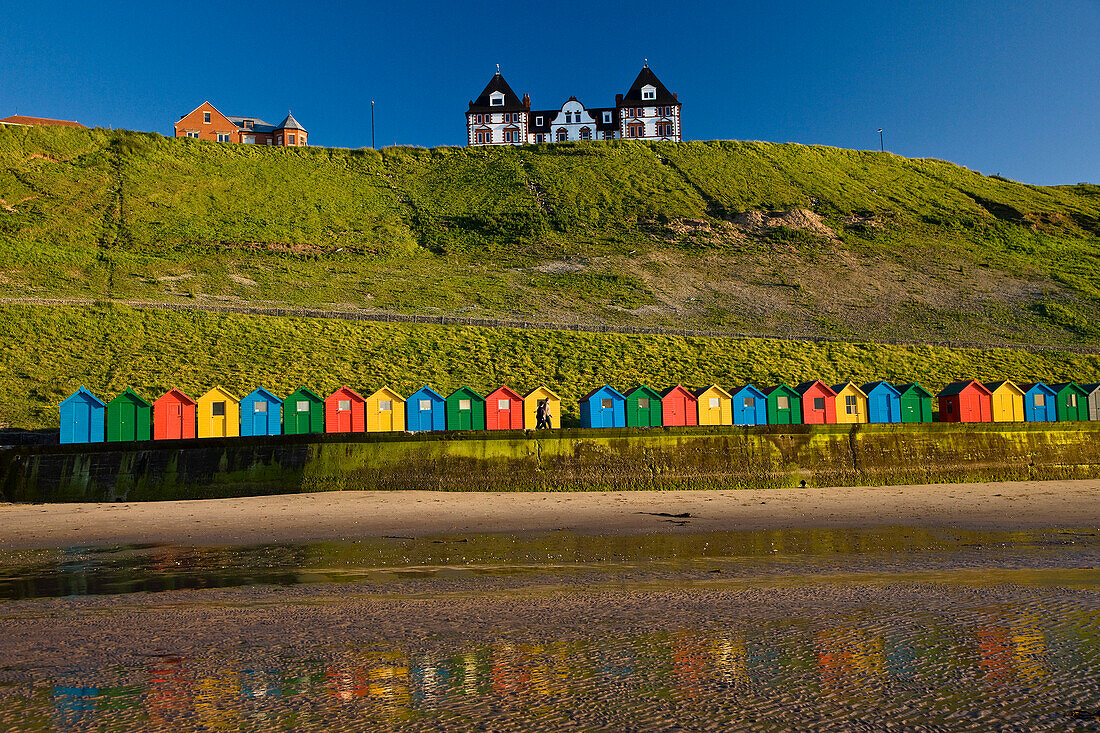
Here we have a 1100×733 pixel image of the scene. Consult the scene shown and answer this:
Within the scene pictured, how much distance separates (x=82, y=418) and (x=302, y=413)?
26.0 ft

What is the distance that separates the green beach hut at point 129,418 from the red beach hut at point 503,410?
42.8 ft

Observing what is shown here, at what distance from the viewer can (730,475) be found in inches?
892

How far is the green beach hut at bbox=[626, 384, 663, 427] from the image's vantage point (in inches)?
1281

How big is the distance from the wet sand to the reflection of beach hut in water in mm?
10416

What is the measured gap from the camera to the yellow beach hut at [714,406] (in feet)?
109

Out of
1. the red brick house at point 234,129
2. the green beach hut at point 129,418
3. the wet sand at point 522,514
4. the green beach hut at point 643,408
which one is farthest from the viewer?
the red brick house at point 234,129

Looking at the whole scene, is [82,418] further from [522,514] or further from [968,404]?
[968,404]

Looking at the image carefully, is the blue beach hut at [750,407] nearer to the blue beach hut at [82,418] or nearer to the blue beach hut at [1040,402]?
the blue beach hut at [1040,402]

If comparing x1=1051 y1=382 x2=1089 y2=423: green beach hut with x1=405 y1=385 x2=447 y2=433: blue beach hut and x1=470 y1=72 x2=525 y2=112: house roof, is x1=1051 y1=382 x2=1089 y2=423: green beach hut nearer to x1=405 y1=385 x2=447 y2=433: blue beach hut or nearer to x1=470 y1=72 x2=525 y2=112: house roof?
x1=405 y1=385 x2=447 y2=433: blue beach hut

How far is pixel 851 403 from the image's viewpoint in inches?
1362

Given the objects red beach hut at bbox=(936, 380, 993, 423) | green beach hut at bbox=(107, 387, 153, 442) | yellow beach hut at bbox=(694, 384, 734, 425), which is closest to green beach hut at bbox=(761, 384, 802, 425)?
yellow beach hut at bbox=(694, 384, 734, 425)

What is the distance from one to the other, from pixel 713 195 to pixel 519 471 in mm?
79194

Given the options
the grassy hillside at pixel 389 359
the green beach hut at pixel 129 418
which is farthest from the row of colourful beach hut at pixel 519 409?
the grassy hillside at pixel 389 359

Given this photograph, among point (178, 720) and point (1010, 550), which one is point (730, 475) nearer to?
point (1010, 550)
